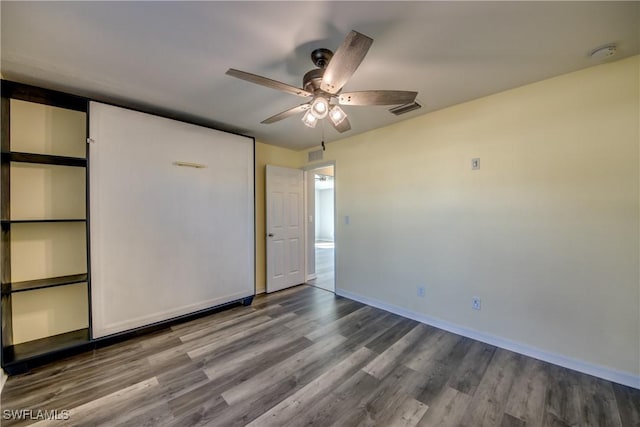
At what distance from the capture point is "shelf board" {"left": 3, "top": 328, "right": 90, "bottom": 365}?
200cm

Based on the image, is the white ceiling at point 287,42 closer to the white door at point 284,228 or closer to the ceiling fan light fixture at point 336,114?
the ceiling fan light fixture at point 336,114

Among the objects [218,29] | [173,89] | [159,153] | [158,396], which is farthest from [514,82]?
[158,396]

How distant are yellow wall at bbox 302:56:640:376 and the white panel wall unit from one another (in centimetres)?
203

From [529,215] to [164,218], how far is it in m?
3.74

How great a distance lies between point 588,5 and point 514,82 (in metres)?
0.86

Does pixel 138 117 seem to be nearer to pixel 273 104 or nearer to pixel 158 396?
pixel 273 104

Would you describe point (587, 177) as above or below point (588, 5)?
below

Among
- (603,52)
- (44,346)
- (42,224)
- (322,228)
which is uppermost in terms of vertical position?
(603,52)

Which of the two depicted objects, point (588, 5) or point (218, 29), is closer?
point (588, 5)

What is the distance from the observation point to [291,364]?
7.02ft

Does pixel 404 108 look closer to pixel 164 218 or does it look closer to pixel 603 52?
pixel 603 52

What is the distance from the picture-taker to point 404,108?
8.96 ft

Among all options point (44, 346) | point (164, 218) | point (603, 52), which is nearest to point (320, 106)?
point (603, 52)

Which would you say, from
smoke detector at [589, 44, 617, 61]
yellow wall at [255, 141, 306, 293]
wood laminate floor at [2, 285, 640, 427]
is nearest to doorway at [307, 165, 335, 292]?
yellow wall at [255, 141, 306, 293]
